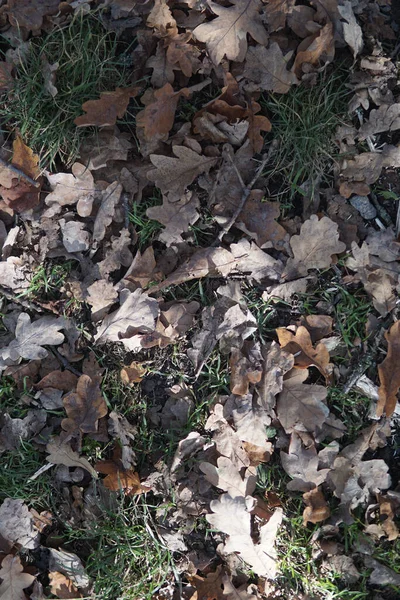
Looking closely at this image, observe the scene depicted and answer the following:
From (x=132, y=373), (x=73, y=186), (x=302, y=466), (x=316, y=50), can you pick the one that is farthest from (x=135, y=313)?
(x=316, y=50)

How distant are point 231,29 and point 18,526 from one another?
262cm

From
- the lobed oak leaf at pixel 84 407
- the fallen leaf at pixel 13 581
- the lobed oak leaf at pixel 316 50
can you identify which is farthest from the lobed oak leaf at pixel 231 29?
the fallen leaf at pixel 13 581

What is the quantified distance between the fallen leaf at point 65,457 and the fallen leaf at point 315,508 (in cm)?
102

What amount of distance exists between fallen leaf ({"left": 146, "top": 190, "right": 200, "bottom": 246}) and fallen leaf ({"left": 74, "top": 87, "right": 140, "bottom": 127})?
0.49 metres

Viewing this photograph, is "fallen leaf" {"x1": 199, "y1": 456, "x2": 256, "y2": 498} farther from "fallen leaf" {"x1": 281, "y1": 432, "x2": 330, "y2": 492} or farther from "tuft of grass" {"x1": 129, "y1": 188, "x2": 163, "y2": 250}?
"tuft of grass" {"x1": 129, "y1": 188, "x2": 163, "y2": 250}

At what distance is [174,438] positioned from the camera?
304cm

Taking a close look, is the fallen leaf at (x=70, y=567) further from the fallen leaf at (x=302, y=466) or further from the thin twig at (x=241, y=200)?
the thin twig at (x=241, y=200)

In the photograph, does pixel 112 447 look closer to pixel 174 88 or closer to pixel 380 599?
pixel 380 599

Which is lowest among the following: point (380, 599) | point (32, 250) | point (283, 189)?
point (380, 599)

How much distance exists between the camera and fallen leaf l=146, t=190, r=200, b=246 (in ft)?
9.96

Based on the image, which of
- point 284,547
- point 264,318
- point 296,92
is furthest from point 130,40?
point 284,547

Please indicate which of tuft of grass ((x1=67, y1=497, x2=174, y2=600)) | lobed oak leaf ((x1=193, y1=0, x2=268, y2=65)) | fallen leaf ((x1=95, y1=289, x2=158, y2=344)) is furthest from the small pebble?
tuft of grass ((x1=67, y1=497, x2=174, y2=600))

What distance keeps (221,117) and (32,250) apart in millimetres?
1162

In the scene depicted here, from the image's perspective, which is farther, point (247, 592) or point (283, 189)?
point (283, 189)
